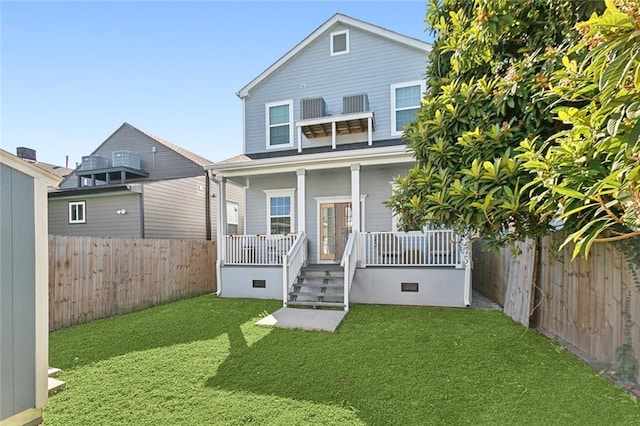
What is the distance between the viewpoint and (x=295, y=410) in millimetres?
3018

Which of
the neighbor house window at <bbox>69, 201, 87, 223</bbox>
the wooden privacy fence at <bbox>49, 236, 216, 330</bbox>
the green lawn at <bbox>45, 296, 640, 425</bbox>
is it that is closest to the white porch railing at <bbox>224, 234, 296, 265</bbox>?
the wooden privacy fence at <bbox>49, 236, 216, 330</bbox>

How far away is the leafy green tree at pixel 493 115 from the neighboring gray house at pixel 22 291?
410 centimetres

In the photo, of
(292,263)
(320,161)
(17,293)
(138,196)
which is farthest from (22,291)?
(138,196)

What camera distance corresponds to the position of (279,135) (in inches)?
417

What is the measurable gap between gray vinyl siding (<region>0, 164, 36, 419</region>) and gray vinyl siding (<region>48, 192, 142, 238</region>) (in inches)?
338

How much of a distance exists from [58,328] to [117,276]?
1476mm

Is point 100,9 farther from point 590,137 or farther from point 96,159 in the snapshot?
point 96,159

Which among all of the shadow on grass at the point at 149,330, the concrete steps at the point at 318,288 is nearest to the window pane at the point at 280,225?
the concrete steps at the point at 318,288

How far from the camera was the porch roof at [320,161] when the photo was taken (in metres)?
7.62

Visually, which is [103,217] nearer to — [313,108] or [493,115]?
[313,108]

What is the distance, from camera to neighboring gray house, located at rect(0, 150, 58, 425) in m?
2.40

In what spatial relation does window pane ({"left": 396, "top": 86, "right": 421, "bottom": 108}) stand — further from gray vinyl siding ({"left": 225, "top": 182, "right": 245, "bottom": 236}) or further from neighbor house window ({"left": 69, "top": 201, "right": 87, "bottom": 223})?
neighbor house window ({"left": 69, "top": 201, "right": 87, "bottom": 223})

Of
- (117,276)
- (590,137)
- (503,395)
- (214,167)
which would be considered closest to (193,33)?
(214,167)

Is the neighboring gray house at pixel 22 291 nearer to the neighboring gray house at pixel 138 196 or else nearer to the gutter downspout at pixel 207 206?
the neighboring gray house at pixel 138 196
